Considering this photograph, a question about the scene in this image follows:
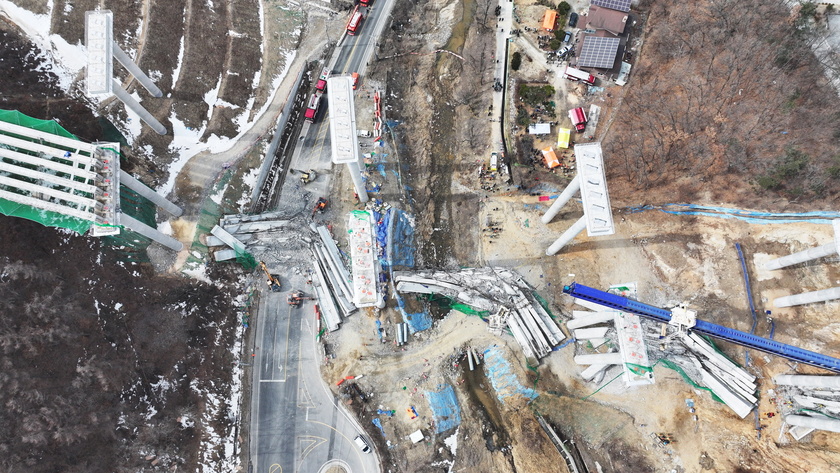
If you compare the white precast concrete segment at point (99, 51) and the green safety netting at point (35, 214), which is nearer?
the green safety netting at point (35, 214)

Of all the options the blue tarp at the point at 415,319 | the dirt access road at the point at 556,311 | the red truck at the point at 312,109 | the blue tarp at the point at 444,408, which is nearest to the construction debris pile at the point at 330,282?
the dirt access road at the point at 556,311

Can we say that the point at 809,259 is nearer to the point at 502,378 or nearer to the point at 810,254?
the point at 810,254

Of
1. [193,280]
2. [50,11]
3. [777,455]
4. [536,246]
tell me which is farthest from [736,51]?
[50,11]

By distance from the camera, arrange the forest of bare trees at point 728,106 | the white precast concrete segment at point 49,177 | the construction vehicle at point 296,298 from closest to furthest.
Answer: the white precast concrete segment at point 49,177, the forest of bare trees at point 728,106, the construction vehicle at point 296,298

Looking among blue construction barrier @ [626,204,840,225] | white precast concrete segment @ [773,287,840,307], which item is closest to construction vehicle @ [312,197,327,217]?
blue construction barrier @ [626,204,840,225]

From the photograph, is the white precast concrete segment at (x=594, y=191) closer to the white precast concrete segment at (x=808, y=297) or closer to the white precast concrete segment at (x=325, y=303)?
the white precast concrete segment at (x=808, y=297)

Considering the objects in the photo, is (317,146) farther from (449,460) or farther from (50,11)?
(449,460)
